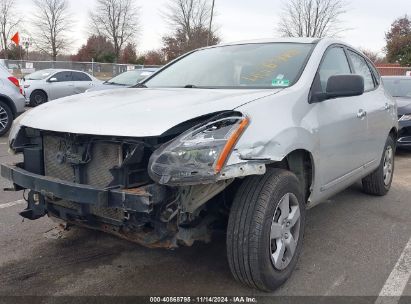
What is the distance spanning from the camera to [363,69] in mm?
4867

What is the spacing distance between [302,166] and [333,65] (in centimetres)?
117

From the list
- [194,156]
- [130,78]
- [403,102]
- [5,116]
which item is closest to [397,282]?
[194,156]

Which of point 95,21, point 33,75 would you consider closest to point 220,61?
point 33,75

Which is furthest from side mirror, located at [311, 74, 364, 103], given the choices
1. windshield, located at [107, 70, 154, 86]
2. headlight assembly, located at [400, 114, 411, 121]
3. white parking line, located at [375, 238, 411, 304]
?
windshield, located at [107, 70, 154, 86]

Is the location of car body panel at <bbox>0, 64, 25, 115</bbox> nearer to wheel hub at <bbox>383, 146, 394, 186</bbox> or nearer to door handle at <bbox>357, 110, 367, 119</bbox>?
wheel hub at <bbox>383, 146, 394, 186</bbox>

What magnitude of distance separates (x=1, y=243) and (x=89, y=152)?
1600mm

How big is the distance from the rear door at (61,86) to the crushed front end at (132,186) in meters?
14.5

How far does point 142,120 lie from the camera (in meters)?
2.71

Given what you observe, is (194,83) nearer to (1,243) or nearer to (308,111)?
(308,111)

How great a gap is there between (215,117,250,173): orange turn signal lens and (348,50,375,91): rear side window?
2.34 m

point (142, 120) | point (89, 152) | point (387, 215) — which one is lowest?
point (387, 215)

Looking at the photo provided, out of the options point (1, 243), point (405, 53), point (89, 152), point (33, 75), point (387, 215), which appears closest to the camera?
point (89, 152)

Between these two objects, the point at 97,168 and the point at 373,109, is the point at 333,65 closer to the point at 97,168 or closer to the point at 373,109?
the point at 373,109

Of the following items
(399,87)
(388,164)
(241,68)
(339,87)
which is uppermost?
(241,68)
